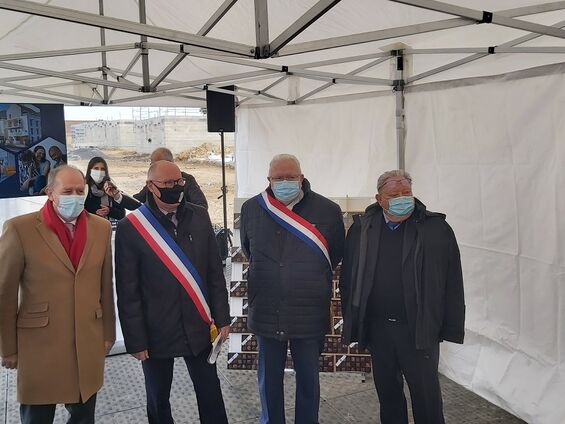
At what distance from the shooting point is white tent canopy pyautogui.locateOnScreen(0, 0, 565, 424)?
234cm

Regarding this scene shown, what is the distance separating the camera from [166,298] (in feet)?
6.74

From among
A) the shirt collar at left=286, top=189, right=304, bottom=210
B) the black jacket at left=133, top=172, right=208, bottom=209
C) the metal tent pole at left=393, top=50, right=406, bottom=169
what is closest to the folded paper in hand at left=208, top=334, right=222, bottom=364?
the shirt collar at left=286, top=189, right=304, bottom=210

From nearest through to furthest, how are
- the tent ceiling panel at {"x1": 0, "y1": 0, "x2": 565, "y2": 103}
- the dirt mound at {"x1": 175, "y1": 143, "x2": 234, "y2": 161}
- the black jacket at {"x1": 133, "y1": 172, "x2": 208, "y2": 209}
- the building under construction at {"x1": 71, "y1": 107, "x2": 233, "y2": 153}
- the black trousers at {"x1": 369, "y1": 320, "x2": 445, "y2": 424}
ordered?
the black trousers at {"x1": 369, "y1": 320, "x2": 445, "y2": 424}, the tent ceiling panel at {"x1": 0, "y1": 0, "x2": 565, "y2": 103}, the black jacket at {"x1": 133, "y1": 172, "x2": 208, "y2": 209}, the building under construction at {"x1": 71, "y1": 107, "x2": 233, "y2": 153}, the dirt mound at {"x1": 175, "y1": 143, "x2": 234, "y2": 161}

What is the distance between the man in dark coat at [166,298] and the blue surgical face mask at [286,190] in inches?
14.1

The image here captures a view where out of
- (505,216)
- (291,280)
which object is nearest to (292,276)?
(291,280)

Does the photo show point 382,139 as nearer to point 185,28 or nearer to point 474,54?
point 474,54

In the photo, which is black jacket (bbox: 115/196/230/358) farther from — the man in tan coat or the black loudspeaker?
the black loudspeaker

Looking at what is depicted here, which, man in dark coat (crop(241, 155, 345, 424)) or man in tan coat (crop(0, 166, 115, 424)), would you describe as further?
man in dark coat (crop(241, 155, 345, 424))

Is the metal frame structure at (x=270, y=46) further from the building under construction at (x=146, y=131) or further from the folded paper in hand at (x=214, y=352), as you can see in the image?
the building under construction at (x=146, y=131)

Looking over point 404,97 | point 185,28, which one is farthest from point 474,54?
point 185,28

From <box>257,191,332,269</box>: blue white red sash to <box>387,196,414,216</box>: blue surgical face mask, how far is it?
38 centimetres

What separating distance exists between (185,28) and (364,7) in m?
1.30

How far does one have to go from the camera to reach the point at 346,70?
3855mm

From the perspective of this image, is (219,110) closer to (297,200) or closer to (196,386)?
(297,200)
